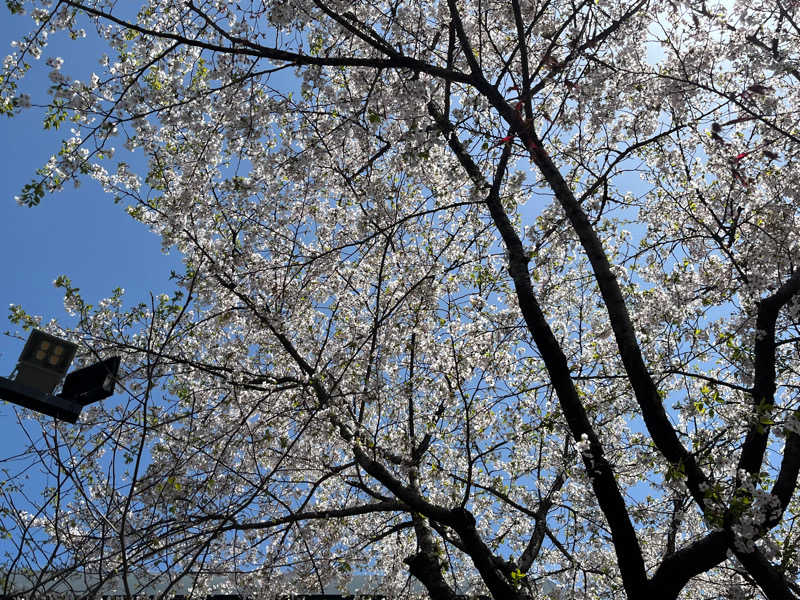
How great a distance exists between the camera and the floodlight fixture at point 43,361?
6.14m

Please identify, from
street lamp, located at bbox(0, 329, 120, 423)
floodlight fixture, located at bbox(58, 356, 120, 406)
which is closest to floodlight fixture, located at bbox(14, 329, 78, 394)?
street lamp, located at bbox(0, 329, 120, 423)

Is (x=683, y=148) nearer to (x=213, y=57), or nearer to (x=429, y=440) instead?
(x=429, y=440)

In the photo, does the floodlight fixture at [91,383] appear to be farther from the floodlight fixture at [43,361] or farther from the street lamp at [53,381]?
the floodlight fixture at [43,361]

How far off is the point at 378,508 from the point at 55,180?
174 inches

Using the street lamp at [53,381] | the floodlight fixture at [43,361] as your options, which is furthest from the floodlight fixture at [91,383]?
the floodlight fixture at [43,361]

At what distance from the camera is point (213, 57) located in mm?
6215

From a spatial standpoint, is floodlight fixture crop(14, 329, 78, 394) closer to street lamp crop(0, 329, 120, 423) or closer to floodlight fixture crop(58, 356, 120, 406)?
street lamp crop(0, 329, 120, 423)

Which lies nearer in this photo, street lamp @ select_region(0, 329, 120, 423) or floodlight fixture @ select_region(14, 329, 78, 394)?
street lamp @ select_region(0, 329, 120, 423)

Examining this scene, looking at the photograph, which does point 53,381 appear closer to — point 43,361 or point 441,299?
point 43,361

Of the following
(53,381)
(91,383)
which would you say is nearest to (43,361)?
(53,381)

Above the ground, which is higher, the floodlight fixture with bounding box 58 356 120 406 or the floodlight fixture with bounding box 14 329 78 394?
the floodlight fixture with bounding box 14 329 78 394

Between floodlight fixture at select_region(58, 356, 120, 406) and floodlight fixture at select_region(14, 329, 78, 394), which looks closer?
floodlight fixture at select_region(58, 356, 120, 406)

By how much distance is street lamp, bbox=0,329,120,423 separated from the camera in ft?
18.9

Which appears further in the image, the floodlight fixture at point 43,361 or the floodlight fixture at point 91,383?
the floodlight fixture at point 43,361
